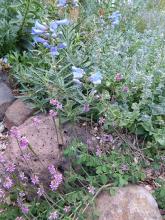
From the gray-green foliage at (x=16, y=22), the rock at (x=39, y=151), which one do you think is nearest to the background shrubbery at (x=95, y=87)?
the gray-green foliage at (x=16, y=22)

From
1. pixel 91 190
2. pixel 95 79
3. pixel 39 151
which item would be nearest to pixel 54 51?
pixel 95 79

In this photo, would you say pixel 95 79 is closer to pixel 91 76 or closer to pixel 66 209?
pixel 91 76

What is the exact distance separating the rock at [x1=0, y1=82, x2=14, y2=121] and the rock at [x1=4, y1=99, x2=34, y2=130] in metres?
0.11

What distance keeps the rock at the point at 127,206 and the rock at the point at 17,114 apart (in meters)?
1.03

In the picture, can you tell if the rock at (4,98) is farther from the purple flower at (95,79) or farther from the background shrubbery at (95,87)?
the purple flower at (95,79)

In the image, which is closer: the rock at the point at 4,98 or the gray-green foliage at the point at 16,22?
the rock at the point at 4,98

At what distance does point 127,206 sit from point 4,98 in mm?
1499

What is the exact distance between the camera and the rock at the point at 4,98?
3.62 metres

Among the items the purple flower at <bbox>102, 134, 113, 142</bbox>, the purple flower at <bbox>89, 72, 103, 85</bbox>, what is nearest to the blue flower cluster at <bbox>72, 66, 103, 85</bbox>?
the purple flower at <bbox>89, 72, 103, 85</bbox>

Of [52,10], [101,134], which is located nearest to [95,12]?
[52,10]

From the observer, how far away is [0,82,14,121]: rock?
3.62 m

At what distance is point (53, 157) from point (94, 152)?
0.95 ft

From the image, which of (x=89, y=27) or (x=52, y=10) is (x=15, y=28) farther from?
(x=89, y=27)

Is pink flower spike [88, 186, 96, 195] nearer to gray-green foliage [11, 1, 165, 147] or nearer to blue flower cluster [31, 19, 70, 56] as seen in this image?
gray-green foliage [11, 1, 165, 147]
